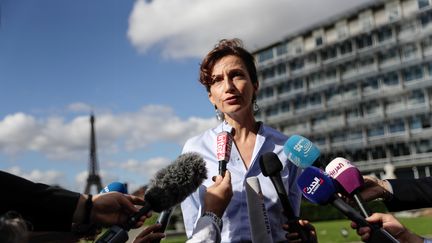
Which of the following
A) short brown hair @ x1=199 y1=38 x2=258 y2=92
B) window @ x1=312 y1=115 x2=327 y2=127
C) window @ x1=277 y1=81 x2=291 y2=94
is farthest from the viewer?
window @ x1=277 y1=81 x2=291 y2=94

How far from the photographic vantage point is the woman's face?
3602mm

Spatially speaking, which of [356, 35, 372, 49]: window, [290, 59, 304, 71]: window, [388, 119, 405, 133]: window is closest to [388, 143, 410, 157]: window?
[388, 119, 405, 133]: window

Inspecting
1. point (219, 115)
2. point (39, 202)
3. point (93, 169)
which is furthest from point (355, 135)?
point (39, 202)

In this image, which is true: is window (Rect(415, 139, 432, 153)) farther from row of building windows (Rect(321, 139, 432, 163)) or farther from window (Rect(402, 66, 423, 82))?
window (Rect(402, 66, 423, 82))

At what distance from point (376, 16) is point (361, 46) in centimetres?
400

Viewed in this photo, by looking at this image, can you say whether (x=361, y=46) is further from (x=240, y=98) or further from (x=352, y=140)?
(x=240, y=98)

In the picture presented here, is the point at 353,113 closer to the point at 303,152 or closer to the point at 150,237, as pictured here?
the point at 303,152

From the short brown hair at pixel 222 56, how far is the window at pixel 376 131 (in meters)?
53.6

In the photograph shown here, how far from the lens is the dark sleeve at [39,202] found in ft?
7.36

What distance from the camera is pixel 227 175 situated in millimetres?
2895

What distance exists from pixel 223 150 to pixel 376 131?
54.8 metres

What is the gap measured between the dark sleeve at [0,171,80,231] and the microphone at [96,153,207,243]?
12.2 inches

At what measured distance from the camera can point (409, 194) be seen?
342cm

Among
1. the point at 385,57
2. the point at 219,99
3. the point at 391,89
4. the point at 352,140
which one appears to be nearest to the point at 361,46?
the point at 385,57
